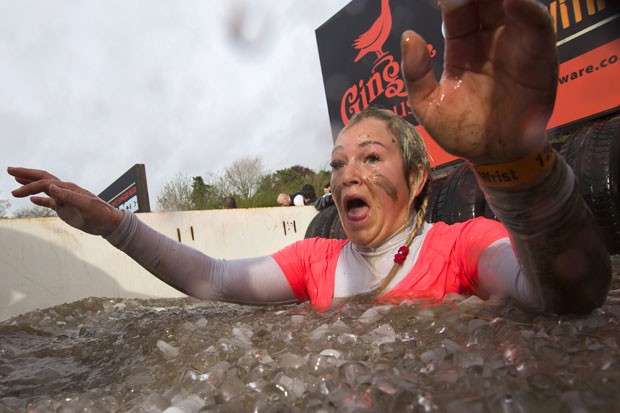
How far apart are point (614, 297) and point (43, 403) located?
150 cm

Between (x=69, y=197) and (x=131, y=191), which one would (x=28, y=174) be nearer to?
(x=69, y=197)

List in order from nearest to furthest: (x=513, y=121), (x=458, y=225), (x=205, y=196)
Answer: (x=513, y=121), (x=458, y=225), (x=205, y=196)

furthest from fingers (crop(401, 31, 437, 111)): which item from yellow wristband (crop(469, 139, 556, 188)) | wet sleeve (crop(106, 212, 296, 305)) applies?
wet sleeve (crop(106, 212, 296, 305))

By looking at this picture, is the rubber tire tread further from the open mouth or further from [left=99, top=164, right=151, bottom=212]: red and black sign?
[left=99, top=164, right=151, bottom=212]: red and black sign

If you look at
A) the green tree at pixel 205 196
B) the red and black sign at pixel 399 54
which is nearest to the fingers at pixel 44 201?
the red and black sign at pixel 399 54

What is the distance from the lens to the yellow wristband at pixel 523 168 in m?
0.89

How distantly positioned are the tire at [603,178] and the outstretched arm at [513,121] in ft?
5.53

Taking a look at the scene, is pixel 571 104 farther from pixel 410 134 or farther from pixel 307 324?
pixel 307 324

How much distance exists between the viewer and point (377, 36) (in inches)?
220

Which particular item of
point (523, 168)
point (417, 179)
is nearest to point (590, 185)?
point (417, 179)

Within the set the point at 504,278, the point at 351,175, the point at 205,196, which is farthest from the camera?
the point at 205,196

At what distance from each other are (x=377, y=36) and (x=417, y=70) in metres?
5.07

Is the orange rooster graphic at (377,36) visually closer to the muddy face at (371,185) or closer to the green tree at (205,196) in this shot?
the muddy face at (371,185)

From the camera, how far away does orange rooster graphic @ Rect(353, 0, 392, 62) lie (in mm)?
5391
